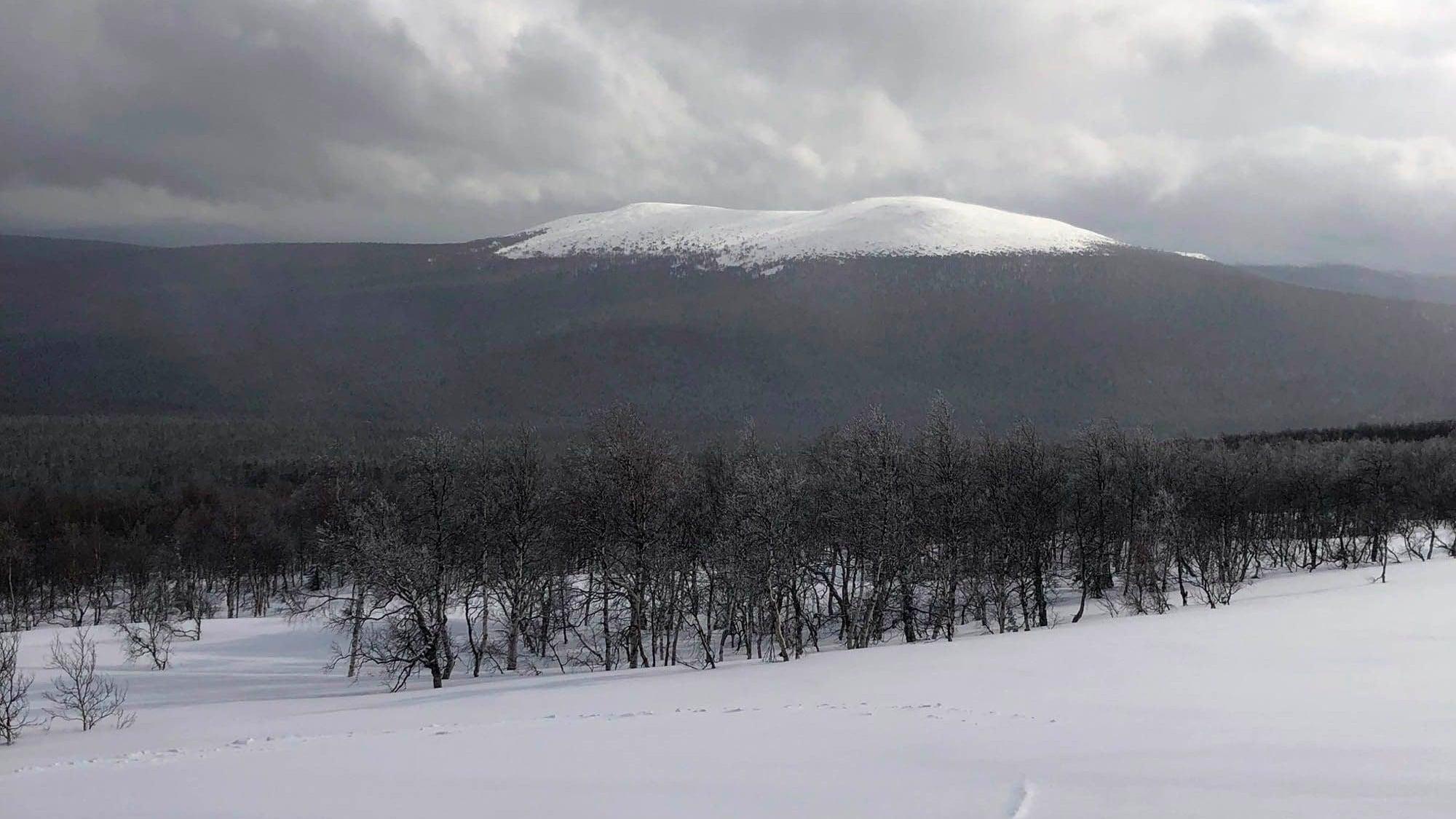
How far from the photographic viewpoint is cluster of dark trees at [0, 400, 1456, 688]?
31203 mm

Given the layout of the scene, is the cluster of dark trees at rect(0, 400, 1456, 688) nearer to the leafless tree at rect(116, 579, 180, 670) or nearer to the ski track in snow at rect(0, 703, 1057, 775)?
the leafless tree at rect(116, 579, 180, 670)

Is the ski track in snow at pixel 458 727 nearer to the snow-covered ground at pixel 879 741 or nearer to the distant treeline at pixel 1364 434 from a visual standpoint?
the snow-covered ground at pixel 879 741

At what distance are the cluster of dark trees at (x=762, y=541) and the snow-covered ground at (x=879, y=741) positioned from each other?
628 centimetres

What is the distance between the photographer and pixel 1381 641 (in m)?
20.8

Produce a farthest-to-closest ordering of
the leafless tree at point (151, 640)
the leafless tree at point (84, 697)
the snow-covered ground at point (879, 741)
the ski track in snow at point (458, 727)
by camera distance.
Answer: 1. the leafless tree at point (151, 640)
2. the leafless tree at point (84, 697)
3. the ski track in snow at point (458, 727)
4. the snow-covered ground at point (879, 741)

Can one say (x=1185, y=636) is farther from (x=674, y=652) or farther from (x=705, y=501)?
(x=705, y=501)

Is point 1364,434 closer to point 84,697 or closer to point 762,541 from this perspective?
point 762,541

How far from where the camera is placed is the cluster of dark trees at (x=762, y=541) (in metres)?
31.2

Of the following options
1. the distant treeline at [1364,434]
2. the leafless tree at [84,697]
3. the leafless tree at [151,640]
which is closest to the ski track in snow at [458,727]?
the leafless tree at [84,697]

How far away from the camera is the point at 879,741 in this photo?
13.4 meters

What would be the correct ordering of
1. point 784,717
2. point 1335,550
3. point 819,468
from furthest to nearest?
point 1335,550 → point 819,468 → point 784,717

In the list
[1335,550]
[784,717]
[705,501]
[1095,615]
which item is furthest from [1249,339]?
[784,717]

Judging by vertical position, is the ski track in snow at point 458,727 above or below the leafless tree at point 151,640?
above

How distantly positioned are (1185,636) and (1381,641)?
4.55 m
